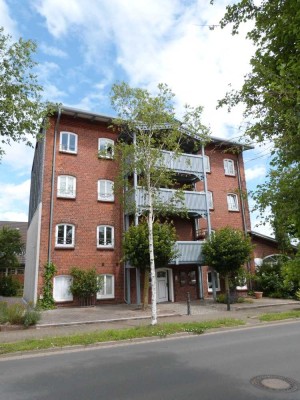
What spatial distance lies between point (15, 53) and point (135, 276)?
1405cm

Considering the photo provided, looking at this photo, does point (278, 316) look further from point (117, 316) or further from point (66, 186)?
point (66, 186)

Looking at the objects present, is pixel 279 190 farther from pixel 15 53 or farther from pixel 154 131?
pixel 154 131

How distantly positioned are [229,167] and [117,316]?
15.8 m

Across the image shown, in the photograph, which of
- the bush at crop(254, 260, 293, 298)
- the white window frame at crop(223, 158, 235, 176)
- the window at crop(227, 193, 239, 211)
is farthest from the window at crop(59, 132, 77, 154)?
the bush at crop(254, 260, 293, 298)

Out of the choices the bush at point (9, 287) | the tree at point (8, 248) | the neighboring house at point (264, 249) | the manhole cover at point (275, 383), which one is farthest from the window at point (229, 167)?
the bush at point (9, 287)

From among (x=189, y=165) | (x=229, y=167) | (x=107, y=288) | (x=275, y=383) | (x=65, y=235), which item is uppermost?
(x=229, y=167)

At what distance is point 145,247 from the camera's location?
56.3 ft

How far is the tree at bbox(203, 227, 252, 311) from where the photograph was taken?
19469 mm

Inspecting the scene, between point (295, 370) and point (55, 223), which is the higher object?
point (55, 223)

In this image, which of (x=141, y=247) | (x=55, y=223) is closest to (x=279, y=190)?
(x=141, y=247)

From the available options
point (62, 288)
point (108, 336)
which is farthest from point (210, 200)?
point (108, 336)

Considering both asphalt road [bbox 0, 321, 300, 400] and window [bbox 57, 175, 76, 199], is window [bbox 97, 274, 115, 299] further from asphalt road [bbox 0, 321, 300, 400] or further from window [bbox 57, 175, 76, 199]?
asphalt road [bbox 0, 321, 300, 400]

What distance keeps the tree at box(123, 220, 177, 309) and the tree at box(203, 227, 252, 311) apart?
3.12 metres

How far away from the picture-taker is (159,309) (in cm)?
1755
